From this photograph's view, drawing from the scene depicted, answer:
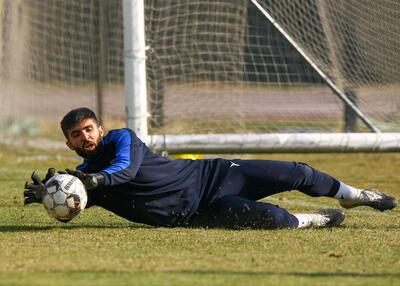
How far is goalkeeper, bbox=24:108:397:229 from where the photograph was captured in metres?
7.10

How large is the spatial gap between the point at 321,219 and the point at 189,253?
164cm

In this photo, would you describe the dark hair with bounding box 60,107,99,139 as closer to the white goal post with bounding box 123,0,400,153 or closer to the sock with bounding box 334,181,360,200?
the sock with bounding box 334,181,360,200

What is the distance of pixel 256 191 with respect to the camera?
301 inches

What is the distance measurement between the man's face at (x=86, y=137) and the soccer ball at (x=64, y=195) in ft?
0.89

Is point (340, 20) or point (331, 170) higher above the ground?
point (340, 20)

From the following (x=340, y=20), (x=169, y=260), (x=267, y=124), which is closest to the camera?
(x=169, y=260)

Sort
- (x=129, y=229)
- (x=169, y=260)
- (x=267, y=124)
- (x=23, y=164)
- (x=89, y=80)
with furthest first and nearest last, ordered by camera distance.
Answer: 1. (x=89, y=80)
2. (x=23, y=164)
3. (x=267, y=124)
4. (x=129, y=229)
5. (x=169, y=260)

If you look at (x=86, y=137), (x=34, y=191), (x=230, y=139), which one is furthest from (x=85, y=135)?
(x=230, y=139)

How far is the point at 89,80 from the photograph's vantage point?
15102mm

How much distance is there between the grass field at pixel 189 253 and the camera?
5.36 metres

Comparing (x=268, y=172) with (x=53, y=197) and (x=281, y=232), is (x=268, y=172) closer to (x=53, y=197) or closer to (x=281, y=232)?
(x=281, y=232)

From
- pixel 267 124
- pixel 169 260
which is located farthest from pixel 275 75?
pixel 169 260

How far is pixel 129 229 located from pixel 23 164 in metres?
6.87

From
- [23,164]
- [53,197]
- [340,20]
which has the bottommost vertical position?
[23,164]
